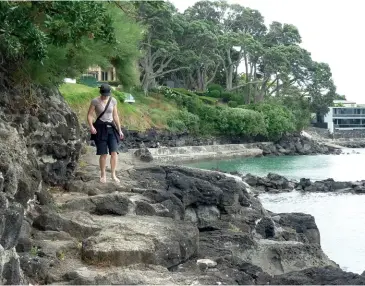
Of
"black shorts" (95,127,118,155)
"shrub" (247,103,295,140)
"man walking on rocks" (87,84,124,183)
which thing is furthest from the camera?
"shrub" (247,103,295,140)

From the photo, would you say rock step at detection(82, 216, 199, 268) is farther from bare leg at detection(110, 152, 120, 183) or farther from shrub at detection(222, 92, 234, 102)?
shrub at detection(222, 92, 234, 102)

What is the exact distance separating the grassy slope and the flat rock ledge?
94.5ft

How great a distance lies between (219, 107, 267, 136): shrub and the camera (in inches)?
2181

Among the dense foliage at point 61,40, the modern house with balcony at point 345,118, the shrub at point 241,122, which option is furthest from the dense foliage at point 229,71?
the dense foliage at point 61,40

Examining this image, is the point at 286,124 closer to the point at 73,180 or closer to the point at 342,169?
the point at 342,169

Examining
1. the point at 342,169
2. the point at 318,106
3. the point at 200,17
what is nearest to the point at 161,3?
the point at 342,169

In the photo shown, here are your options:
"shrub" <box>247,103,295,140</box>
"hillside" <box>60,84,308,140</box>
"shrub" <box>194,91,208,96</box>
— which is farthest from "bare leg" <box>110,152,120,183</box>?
"shrub" <box>194,91,208,96</box>

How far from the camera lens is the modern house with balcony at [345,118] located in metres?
83.4

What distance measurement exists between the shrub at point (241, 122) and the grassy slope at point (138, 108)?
16.5ft

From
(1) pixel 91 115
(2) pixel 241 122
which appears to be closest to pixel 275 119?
(2) pixel 241 122

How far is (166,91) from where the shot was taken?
180 ft

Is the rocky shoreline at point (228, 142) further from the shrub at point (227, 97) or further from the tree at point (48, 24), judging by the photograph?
the tree at point (48, 24)

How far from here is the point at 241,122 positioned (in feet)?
183

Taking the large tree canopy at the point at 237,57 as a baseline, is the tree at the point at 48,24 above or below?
below
